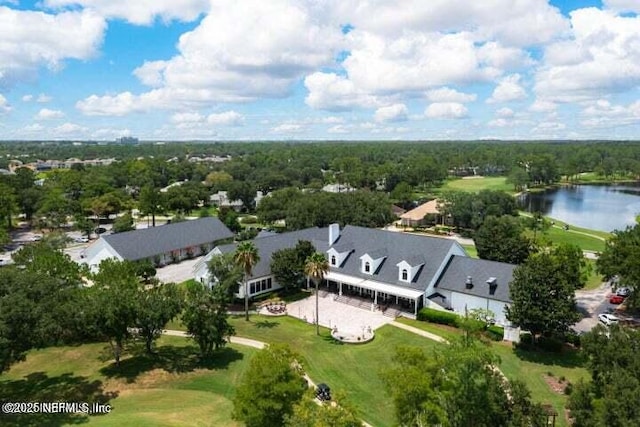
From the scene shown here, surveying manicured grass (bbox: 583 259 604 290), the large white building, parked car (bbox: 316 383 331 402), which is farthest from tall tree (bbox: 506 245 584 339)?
manicured grass (bbox: 583 259 604 290)

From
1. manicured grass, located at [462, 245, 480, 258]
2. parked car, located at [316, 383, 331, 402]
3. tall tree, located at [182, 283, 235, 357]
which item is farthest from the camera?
manicured grass, located at [462, 245, 480, 258]

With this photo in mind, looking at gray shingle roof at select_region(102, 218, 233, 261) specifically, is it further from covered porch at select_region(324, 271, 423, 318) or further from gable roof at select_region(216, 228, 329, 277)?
covered porch at select_region(324, 271, 423, 318)

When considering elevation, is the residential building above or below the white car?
above

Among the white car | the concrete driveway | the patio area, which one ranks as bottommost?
the patio area

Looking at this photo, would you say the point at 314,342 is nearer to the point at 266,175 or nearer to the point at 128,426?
the point at 128,426

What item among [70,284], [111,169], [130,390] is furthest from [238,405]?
[111,169]

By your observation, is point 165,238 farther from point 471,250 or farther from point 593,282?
point 593,282

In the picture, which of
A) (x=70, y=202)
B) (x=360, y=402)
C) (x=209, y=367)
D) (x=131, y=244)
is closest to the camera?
(x=360, y=402)
